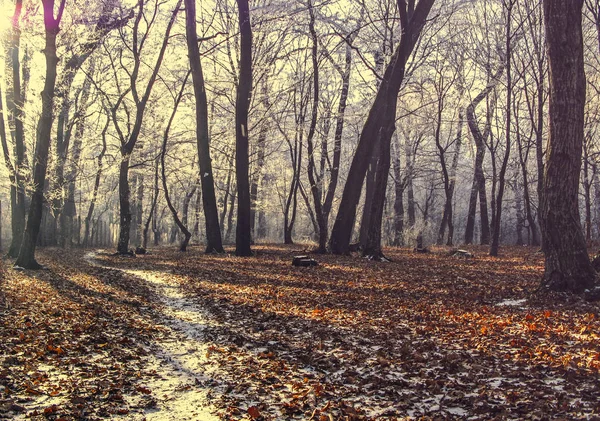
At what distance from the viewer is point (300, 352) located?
5680 mm

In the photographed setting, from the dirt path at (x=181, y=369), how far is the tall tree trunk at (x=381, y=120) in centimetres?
893

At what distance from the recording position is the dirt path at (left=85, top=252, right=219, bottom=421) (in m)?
4.14

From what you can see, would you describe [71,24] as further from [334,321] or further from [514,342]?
[514,342]

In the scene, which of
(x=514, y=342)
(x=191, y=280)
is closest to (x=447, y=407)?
(x=514, y=342)

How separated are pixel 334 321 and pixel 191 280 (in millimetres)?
5557

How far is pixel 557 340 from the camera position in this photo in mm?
5527

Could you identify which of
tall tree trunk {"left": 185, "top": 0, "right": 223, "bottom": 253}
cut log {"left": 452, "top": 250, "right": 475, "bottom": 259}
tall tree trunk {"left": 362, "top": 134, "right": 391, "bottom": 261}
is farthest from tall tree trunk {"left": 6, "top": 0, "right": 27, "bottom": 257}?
cut log {"left": 452, "top": 250, "right": 475, "bottom": 259}

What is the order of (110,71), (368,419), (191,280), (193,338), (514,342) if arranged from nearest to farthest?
(368,419) → (514,342) → (193,338) → (191,280) → (110,71)

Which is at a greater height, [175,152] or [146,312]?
[175,152]

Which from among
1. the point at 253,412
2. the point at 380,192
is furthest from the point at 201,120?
the point at 253,412

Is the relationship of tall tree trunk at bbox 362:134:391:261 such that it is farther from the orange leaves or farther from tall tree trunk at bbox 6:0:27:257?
tall tree trunk at bbox 6:0:27:257

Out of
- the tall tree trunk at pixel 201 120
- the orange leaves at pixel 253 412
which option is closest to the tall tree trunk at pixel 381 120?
the tall tree trunk at pixel 201 120

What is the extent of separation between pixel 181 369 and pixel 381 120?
13357mm

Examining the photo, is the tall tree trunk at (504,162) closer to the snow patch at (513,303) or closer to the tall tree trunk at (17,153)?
the snow patch at (513,303)
